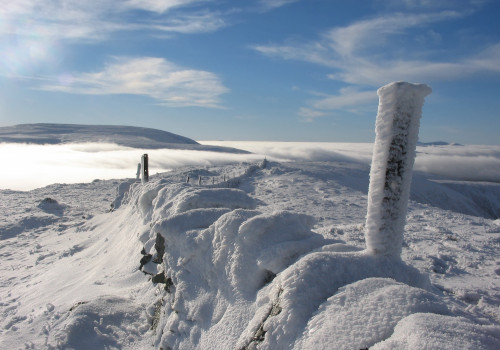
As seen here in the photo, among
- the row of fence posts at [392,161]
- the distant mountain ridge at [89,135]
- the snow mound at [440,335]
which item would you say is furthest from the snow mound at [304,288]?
the distant mountain ridge at [89,135]

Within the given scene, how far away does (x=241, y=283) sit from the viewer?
381 centimetres

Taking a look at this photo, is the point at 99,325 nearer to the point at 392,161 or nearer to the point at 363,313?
the point at 363,313

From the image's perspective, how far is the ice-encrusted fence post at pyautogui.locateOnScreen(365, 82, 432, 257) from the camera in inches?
135

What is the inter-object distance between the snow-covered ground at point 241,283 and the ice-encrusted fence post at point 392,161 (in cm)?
25

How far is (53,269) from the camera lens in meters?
9.48

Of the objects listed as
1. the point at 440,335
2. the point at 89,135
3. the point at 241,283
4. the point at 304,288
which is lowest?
the point at 89,135

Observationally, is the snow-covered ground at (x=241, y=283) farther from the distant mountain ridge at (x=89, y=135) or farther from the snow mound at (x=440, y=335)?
the distant mountain ridge at (x=89, y=135)

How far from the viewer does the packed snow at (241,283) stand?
265cm

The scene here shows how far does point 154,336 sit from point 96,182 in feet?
97.4

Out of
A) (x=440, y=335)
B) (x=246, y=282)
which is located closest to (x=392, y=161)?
(x=440, y=335)

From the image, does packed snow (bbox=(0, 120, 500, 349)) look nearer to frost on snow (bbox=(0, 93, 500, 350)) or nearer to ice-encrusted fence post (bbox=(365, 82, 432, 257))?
frost on snow (bbox=(0, 93, 500, 350))

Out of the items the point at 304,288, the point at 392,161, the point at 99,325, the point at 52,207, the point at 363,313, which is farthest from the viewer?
the point at 52,207

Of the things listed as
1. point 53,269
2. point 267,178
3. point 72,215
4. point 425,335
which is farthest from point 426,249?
point 72,215

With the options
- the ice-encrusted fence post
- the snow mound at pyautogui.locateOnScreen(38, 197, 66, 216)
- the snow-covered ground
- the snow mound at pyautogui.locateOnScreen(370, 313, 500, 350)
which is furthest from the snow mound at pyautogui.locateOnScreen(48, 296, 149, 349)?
the snow mound at pyautogui.locateOnScreen(38, 197, 66, 216)
